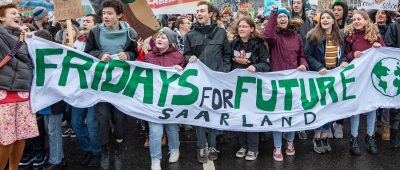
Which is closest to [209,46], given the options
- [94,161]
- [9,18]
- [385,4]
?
[94,161]

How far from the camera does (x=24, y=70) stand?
4.05 meters

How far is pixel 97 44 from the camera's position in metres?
4.52

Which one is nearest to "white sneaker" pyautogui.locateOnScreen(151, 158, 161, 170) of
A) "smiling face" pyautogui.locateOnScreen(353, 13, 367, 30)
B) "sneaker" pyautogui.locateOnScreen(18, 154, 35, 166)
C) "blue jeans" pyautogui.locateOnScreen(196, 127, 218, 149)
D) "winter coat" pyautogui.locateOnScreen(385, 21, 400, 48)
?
"blue jeans" pyautogui.locateOnScreen(196, 127, 218, 149)

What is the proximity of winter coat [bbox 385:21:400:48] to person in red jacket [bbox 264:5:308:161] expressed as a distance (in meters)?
1.40

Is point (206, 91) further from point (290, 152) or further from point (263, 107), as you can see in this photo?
point (290, 152)

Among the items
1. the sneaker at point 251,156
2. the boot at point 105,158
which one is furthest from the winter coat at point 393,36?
the boot at point 105,158

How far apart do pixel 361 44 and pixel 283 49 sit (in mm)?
1081

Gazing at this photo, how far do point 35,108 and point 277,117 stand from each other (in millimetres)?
2783

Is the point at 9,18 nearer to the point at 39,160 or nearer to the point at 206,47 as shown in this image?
the point at 39,160

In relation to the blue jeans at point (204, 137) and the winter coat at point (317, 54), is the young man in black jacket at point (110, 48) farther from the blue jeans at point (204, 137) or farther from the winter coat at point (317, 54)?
the winter coat at point (317, 54)

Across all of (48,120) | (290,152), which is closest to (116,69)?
(48,120)

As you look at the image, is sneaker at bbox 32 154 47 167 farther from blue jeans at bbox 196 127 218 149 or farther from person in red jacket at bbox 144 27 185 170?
blue jeans at bbox 196 127 218 149

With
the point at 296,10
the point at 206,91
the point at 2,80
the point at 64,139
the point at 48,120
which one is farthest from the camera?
the point at 296,10

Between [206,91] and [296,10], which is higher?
[296,10]
